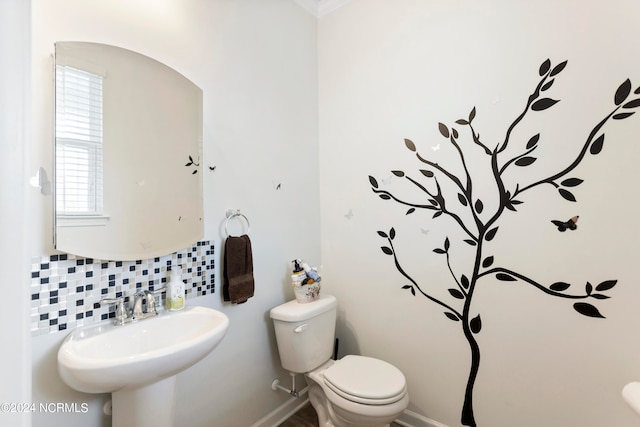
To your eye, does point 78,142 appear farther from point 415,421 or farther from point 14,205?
point 415,421

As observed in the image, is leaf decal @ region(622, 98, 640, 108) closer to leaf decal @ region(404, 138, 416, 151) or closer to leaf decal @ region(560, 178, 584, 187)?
leaf decal @ region(560, 178, 584, 187)

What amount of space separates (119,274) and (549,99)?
6.59ft

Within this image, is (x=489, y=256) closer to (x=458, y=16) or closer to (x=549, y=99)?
(x=549, y=99)

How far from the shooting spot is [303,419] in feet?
6.02

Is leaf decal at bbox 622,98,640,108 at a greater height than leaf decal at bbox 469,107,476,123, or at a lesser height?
lesser

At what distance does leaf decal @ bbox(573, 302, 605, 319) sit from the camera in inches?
50.8

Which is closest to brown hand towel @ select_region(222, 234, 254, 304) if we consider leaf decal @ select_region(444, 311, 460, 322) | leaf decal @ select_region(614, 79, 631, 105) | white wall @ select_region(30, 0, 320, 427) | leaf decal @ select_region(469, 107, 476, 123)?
white wall @ select_region(30, 0, 320, 427)

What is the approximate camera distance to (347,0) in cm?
201

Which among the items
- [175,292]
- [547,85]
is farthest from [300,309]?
[547,85]

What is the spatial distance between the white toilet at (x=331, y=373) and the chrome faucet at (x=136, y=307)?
64 centimetres

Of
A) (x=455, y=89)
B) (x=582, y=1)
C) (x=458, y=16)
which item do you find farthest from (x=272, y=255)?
(x=582, y=1)

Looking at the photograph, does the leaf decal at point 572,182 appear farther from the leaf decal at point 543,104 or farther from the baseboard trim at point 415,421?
the baseboard trim at point 415,421

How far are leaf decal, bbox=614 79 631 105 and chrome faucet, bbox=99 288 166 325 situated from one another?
6.89 ft

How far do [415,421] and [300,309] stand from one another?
947mm
